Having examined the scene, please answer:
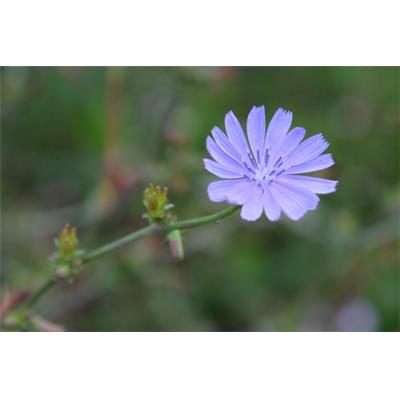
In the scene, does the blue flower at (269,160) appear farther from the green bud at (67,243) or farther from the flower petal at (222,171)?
the green bud at (67,243)

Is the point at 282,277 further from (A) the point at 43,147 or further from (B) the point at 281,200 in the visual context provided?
(B) the point at 281,200

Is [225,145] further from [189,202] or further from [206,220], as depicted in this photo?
[189,202]

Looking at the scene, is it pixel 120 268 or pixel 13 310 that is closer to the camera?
pixel 13 310

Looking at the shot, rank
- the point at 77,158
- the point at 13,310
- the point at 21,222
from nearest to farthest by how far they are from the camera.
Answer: the point at 13,310 → the point at 21,222 → the point at 77,158

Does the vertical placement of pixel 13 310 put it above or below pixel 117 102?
below

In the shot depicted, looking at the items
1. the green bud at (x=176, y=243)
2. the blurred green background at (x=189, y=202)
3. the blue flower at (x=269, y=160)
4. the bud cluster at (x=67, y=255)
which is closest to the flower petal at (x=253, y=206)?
the blue flower at (x=269, y=160)

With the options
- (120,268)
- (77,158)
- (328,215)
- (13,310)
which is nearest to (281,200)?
(13,310)
